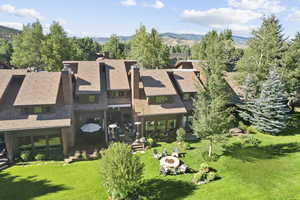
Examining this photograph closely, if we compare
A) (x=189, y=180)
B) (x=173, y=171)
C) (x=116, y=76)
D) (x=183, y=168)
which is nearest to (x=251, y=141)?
(x=183, y=168)

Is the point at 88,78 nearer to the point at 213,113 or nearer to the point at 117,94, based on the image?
the point at 117,94

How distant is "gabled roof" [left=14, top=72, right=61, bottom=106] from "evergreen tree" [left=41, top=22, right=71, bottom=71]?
65.5 ft

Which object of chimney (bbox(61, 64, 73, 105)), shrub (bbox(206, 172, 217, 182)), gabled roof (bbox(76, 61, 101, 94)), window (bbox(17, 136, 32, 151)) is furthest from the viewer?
gabled roof (bbox(76, 61, 101, 94))

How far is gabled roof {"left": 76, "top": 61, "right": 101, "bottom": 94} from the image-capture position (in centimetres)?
2216

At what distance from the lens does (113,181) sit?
1120 cm

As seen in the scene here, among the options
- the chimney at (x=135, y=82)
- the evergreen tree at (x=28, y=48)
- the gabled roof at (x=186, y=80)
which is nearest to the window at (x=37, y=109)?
the chimney at (x=135, y=82)

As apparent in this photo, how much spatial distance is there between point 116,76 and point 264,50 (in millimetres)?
22833

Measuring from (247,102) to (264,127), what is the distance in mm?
4001

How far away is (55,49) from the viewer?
39156 millimetres

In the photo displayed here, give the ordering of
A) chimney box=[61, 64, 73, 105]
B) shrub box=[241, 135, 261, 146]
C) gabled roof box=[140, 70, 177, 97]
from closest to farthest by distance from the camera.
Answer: chimney box=[61, 64, 73, 105] < shrub box=[241, 135, 261, 146] < gabled roof box=[140, 70, 177, 97]

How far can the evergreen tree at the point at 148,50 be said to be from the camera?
150 feet

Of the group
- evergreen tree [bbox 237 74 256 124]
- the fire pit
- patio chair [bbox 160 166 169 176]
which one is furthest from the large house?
evergreen tree [bbox 237 74 256 124]

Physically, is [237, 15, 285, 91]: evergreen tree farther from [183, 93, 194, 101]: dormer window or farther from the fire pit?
the fire pit

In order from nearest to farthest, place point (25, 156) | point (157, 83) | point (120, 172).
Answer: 1. point (120, 172)
2. point (25, 156)
3. point (157, 83)
